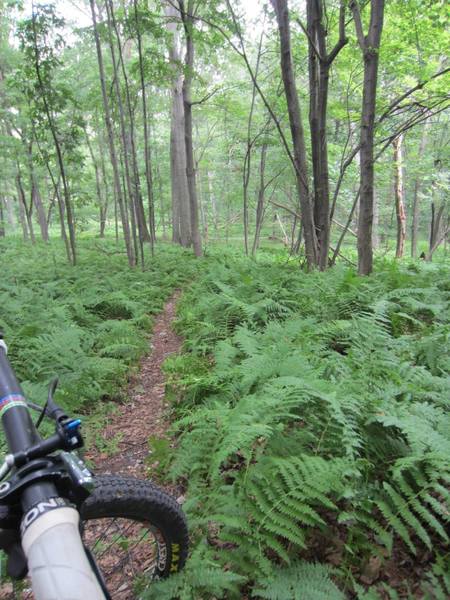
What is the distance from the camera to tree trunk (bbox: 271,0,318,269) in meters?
7.47

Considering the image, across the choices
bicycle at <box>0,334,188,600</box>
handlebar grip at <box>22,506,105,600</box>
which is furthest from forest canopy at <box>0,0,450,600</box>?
handlebar grip at <box>22,506,105,600</box>

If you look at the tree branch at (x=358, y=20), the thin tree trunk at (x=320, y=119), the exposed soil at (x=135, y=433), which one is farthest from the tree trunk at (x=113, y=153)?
the tree branch at (x=358, y=20)

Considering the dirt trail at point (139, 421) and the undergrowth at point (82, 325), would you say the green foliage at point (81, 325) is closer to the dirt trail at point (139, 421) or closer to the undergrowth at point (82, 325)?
the undergrowth at point (82, 325)

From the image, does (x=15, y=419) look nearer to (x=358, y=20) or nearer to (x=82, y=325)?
(x=82, y=325)

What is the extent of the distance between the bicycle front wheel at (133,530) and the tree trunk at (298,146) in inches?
A: 273

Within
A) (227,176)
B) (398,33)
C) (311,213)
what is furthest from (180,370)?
(227,176)

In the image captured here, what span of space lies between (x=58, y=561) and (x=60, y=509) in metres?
0.16

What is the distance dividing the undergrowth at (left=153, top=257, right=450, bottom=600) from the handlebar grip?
1.10m

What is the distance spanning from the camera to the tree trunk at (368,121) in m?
6.34

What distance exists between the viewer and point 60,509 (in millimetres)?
987

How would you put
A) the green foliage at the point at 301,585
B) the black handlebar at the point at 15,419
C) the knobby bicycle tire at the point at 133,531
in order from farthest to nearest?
the green foliage at the point at 301,585, the knobby bicycle tire at the point at 133,531, the black handlebar at the point at 15,419

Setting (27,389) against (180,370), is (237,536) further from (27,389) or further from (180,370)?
(180,370)

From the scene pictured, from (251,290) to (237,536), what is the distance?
16.6 feet

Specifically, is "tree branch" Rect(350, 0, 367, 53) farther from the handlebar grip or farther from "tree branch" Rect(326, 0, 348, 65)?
the handlebar grip
